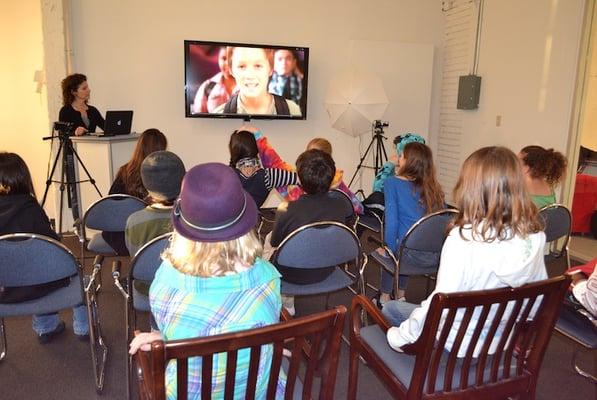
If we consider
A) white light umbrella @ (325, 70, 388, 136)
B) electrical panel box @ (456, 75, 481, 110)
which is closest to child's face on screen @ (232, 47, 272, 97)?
white light umbrella @ (325, 70, 388, 136)

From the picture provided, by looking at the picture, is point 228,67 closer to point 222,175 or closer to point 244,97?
point 244,97

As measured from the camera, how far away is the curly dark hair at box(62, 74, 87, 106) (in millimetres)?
4480

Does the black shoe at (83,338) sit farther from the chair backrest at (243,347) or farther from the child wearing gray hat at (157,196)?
the chair backrest at (243,347)

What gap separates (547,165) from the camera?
2977mm

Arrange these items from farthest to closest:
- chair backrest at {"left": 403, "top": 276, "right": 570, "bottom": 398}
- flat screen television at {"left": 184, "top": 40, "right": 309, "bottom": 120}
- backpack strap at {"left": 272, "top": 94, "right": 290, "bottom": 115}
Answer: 1. backpack strap at {"left": 272, "top": 94, "right": 290, "bottom": 115}
2. flat screen television at {"left": 184, "top": 40, "right": 309, "bottom": 120}
3. chair backrest at {"left": 403, "top": 276, "right": 570, "bottom": 398}

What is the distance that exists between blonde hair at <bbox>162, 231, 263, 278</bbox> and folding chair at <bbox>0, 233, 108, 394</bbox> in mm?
975

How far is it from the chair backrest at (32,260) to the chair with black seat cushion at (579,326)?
85.2 inches

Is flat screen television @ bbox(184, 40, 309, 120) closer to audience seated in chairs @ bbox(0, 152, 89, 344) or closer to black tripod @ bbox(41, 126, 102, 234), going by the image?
black tripod @ bbox(41, 126, 102, 234)

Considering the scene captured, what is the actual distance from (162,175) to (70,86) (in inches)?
117

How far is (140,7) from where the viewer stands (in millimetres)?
5125

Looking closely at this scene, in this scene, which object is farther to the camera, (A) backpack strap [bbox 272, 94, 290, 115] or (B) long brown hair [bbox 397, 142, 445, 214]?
(A) backpack strap [bbox 272, 94, 290, 115]

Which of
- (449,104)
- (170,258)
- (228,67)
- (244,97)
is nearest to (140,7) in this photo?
(228,67)

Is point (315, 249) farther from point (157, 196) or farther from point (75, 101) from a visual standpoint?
point (75, 101)

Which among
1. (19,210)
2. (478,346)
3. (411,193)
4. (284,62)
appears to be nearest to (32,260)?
(19,210)
